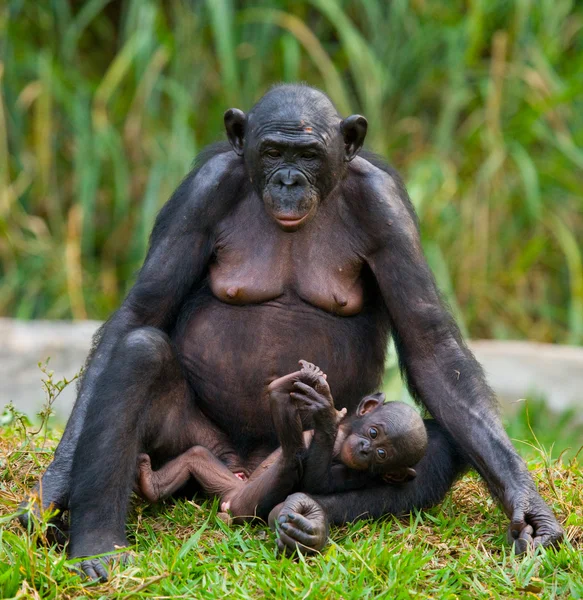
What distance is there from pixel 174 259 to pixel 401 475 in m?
1.49

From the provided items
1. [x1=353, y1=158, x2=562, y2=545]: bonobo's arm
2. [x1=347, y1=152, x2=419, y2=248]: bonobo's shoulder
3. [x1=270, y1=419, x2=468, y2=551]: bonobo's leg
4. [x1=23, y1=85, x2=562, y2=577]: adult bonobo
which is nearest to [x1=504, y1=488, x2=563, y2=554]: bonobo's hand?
[x1=23, y1=85, x2=562, y2=577]: adult bonobo

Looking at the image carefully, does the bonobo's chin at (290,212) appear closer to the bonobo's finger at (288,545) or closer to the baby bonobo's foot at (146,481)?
the baby bonobo's foot at (146,481)

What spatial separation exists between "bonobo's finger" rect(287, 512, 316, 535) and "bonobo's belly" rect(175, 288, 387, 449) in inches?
34.6

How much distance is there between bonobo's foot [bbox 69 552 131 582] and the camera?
4.05 metres

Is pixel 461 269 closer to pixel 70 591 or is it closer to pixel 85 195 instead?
pixel 85 195

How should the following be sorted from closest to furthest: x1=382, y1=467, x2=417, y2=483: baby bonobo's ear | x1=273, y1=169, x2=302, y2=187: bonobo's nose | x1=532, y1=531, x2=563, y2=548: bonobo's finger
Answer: x1=532, y1=531, x2=563, y2=548: bonobo's finger, x1=382, y1=467, x2=417, y2=483: baby bonobo's ear, x1=273, y1=169, x2=302, y2=187: bonobo's nose

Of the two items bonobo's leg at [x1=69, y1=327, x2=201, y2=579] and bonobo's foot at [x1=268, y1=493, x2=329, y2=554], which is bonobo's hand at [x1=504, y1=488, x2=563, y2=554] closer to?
bonobo's foot at [x1=268, y1=493, x2=329, y2=554]

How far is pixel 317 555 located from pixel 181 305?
151cm

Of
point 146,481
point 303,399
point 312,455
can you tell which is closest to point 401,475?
point 312,455

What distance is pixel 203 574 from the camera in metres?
4.16

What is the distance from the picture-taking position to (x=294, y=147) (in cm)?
486

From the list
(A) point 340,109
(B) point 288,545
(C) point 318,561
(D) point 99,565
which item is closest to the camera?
(D) point 99,565

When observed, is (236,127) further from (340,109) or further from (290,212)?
(340,109)

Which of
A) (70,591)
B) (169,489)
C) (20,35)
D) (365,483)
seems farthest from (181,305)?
(20,35)
